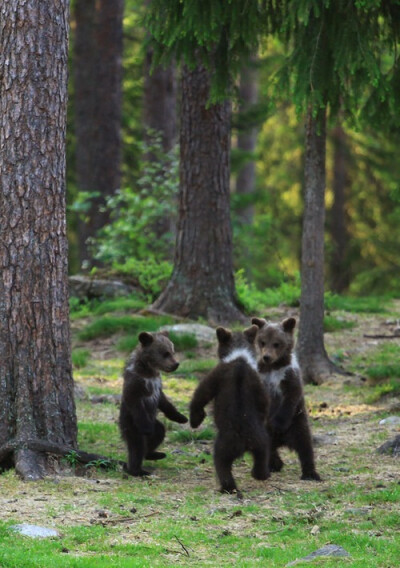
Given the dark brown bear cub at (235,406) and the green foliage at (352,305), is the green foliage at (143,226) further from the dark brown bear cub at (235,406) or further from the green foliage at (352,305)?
the dark brown bear cub at (235,406)

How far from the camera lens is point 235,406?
A: 8.47 metres

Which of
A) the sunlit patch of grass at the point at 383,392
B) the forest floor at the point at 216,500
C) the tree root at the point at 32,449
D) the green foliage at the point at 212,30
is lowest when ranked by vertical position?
the forest floor at the point at 216,500

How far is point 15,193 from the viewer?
866 cm

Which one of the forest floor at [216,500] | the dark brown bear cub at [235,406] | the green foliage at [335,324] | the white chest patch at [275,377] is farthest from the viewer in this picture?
the green foliage at [335,324]

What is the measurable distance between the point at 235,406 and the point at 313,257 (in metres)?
4.82

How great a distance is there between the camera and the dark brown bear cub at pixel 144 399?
29.7 ft

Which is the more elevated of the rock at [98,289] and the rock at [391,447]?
the rock at [98,289]

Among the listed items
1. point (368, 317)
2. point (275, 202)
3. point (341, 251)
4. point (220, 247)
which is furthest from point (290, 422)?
point (275, 202)

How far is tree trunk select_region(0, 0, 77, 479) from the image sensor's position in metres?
8.65

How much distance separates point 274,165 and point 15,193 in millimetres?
25750

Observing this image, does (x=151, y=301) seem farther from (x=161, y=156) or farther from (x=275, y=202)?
(x=275, y=202)

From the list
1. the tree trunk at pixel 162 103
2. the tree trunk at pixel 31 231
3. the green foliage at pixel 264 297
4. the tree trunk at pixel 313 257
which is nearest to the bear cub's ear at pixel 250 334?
the tree trunk at pixel 31 231

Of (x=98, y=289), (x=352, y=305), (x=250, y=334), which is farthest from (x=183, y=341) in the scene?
(x=250, y=334)

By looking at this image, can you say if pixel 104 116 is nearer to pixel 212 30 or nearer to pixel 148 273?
pixel 148 273
